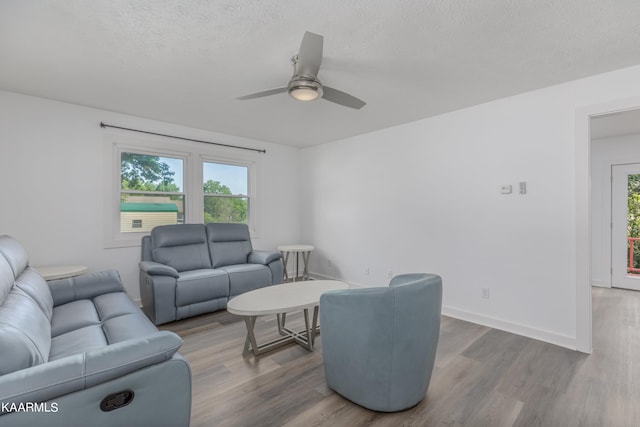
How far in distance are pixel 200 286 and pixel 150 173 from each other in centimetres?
175

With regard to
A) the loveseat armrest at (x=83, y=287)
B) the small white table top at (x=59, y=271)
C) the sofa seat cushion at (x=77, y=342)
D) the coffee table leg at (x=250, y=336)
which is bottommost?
the coffee table leg at (x=250, y=336)

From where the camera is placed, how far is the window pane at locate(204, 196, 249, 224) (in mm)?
4504

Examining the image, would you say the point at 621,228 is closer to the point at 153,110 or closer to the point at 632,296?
the point at 632,296

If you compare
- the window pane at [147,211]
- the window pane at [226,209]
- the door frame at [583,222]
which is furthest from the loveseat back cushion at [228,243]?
the door frame at [583,222]

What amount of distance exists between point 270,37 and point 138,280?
3393mm

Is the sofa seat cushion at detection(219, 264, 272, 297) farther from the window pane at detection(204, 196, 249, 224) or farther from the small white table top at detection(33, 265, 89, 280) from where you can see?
the small white table top at detection(33, 265, 89, 280)

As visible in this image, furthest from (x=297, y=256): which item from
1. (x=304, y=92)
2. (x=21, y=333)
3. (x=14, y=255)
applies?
(x=21, y=333)

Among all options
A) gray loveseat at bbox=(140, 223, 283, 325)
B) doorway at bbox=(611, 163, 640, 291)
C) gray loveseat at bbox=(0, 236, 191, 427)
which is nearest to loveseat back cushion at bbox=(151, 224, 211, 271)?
gray loveseat at bbox=(140, 223, 283, 325)

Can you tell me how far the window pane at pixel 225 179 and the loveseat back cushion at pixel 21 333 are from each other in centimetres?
285

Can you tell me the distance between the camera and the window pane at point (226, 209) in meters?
4.50

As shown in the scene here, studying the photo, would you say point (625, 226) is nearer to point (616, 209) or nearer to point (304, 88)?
point (616, 209)

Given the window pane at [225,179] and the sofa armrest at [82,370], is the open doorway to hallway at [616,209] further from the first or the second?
the sofa armrest at [82,370]

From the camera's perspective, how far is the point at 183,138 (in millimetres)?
4121

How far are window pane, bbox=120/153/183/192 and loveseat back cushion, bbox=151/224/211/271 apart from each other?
620 mm
